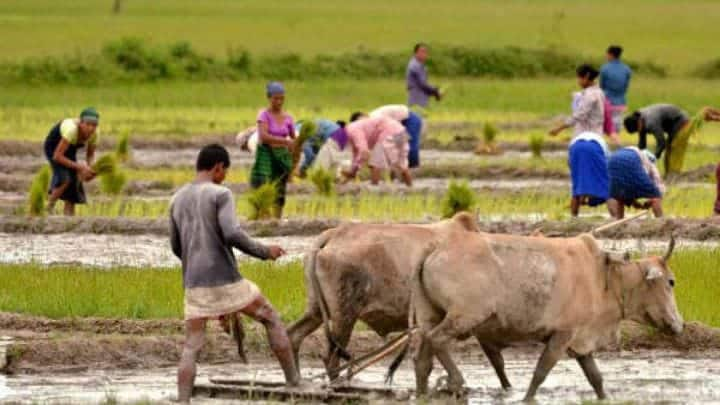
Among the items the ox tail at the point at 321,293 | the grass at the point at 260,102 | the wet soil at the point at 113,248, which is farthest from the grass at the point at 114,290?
the grass at the point at 260,102

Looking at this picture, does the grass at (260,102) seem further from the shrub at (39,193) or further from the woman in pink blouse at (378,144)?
the shrub at (39,193)

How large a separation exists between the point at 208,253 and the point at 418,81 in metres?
18.2

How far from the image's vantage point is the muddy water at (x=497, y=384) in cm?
1055

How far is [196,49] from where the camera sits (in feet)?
150

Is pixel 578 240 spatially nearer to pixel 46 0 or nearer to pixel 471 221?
pixel 471 221

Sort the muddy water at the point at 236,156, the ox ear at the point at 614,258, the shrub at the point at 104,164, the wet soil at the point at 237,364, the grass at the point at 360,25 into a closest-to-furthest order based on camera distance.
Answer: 1. the ox ear at the point at 614,258
2. the wet soil at the point at 237,364
3. the shrub at the point at 104,164
4. the muddy water at the point at 236,156
5. the grass at the point at 360,25

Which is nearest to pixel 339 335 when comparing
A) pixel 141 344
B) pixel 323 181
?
pixel 141 344

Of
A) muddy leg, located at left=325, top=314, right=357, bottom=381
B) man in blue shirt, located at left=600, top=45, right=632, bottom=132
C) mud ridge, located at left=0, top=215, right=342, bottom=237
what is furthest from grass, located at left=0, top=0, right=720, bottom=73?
muddy leg, located at left=325, top=314, right=357, bottom=381

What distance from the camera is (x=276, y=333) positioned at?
1025 centimetres

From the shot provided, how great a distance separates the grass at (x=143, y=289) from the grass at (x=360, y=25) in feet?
90.6

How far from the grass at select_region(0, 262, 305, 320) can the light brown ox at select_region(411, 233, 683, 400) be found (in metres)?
2.33

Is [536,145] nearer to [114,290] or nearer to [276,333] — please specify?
[114,290]

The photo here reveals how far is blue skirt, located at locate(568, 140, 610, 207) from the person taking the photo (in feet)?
57.4

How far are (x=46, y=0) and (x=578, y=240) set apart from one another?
5992 centimetres
